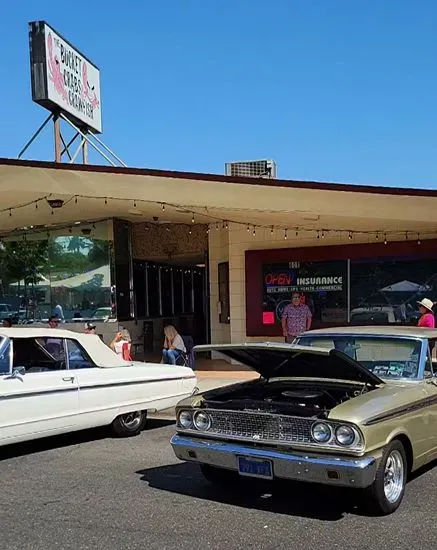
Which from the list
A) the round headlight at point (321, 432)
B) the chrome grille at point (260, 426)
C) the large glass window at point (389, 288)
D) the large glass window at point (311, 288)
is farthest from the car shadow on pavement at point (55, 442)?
the large glass window at point (389, 288)

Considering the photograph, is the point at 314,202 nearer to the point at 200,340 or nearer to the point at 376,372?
the point at 376,372

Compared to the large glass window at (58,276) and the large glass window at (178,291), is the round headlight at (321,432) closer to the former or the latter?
the large glass window at (58,276)

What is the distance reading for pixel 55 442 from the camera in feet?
25.5

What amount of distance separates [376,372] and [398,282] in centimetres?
Result: 863

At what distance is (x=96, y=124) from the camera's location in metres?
18.1

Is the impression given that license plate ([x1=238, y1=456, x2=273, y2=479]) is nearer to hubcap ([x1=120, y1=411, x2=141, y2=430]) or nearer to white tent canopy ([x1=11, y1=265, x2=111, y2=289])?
hubcap ([x1=120, y1=411, x2=141, y2=430])

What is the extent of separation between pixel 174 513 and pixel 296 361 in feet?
5.53

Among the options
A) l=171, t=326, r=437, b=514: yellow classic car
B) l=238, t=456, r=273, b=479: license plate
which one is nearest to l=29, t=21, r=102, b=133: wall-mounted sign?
l=171, t=326, r=437, b=514: yellow classic car

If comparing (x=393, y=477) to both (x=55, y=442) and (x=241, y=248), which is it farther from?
(x=241, y=248)

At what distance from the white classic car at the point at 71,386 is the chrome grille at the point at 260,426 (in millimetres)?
2404

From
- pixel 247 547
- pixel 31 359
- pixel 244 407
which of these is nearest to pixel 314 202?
pixel 31 359

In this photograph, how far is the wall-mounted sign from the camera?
15.1 meters

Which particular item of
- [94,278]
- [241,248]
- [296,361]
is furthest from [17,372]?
[94,278]

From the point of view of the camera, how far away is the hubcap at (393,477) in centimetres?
491
